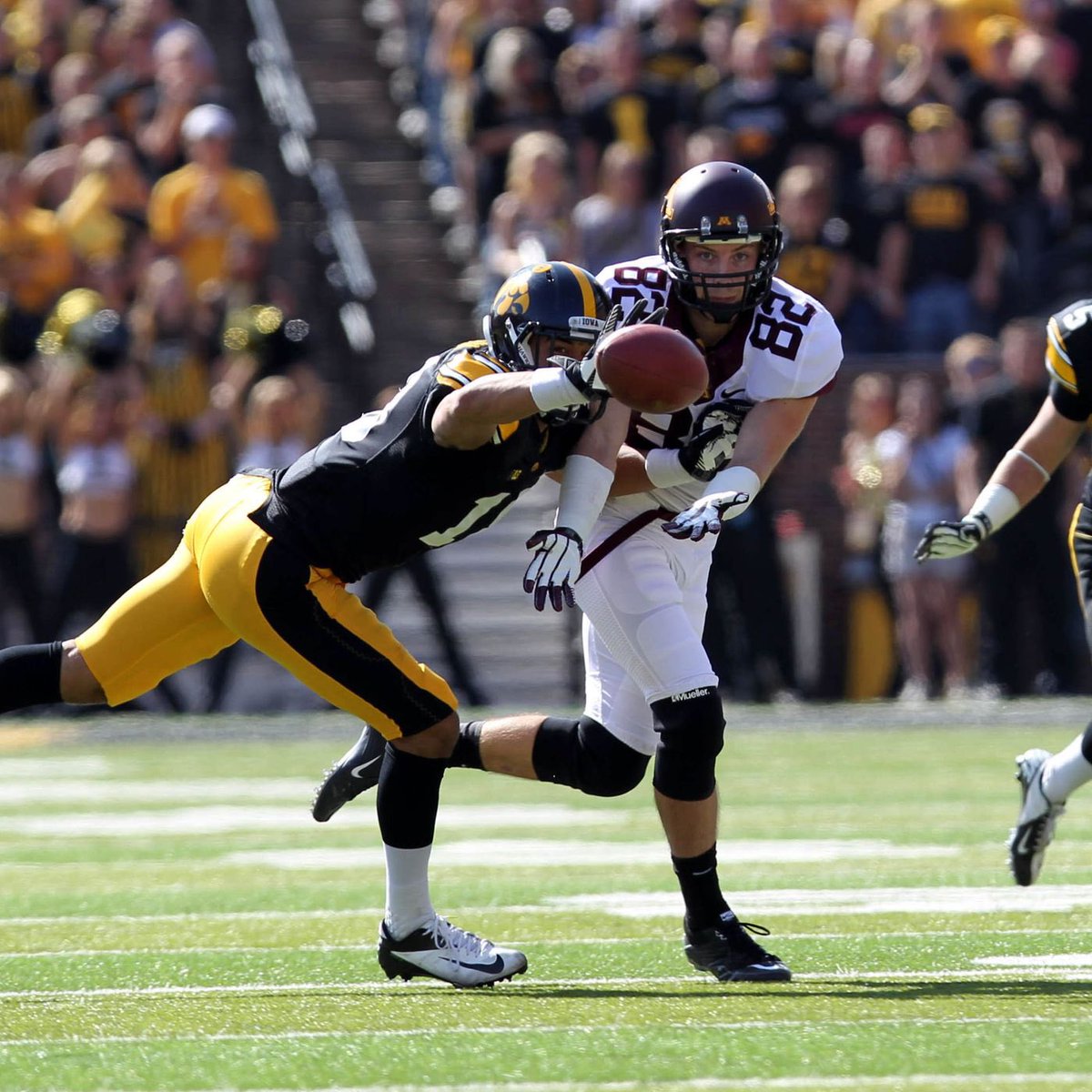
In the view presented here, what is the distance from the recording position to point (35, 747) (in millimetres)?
11492

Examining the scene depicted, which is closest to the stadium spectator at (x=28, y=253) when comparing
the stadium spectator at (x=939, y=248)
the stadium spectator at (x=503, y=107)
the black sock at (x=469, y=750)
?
the stadium spectator at (x=503, y=107)

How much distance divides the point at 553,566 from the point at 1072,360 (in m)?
1.74

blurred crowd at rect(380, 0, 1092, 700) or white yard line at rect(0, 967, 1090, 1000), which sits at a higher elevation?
white yard line at rect(0, 967, 1090, 1000)

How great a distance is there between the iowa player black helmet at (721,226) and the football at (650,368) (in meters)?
0.64

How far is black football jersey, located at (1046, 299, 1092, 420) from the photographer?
229 inches

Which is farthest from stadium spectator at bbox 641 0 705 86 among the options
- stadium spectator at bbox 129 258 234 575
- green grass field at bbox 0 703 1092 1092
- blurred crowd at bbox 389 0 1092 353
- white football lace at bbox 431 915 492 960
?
white football lace at bbox 431 915 492 960

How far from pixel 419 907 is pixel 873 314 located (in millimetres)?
8327

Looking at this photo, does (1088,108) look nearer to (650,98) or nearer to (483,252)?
(650,98)

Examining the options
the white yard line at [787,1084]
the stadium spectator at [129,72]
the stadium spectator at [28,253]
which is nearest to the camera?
the white yard line at [787,1084]

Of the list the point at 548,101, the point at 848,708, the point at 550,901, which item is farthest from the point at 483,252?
the point at 550,901

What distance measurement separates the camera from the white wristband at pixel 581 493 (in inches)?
193

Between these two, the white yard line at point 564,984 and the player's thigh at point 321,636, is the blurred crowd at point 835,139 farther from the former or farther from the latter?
the white yard line at point 564,984

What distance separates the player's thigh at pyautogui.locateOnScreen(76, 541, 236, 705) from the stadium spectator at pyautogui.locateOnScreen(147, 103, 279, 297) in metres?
8.01

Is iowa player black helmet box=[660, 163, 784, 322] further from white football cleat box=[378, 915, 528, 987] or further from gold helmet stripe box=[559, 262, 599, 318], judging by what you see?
white football cleat box=[378, 915, 528, 987]
